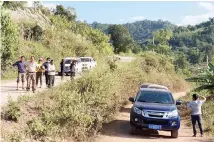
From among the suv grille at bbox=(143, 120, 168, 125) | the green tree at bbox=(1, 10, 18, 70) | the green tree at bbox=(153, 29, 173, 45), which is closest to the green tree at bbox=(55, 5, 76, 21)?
the green tree at bbox=(153, 29, 173, 45)

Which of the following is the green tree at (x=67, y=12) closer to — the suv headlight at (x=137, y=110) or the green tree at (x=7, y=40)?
the green tree at (x=7, y=40)

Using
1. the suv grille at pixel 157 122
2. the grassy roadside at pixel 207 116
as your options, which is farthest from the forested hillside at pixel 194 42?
the suv grille at pixel 157 122

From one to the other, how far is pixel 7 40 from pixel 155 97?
14.7 metres

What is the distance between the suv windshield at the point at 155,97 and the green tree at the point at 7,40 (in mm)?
13276

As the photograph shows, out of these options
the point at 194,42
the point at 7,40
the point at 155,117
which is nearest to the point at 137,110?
the point at 155,117

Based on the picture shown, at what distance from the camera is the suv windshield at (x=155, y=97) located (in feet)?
47.8

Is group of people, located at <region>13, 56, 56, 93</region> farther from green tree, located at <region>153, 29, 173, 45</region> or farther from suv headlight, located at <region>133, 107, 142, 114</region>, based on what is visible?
green tree, located at <region>153, 29, 173, 45</region>

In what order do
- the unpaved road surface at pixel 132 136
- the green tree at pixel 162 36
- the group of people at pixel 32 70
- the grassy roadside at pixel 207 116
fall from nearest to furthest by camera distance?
the unpaved road surface at pixel 132 136 < the grassy roadside at pixel 207 116 < the group of people at pixel 32 70 < the green tree at pixel 162 36

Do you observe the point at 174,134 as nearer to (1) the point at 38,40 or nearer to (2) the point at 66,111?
(2) the point at 66,111

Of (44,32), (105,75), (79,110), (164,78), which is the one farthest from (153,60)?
(79,110)

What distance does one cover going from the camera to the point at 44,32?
39938 mm

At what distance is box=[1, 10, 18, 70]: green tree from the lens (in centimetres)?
2550

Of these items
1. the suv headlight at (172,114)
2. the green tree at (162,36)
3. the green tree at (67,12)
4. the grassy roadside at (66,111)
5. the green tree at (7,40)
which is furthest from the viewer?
the green tree at (162,36)

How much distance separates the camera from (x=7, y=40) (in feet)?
85.3
